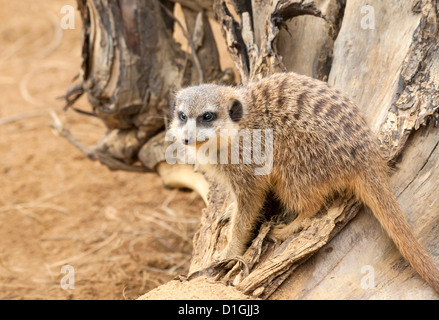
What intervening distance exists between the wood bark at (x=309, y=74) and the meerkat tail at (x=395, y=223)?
78 mm

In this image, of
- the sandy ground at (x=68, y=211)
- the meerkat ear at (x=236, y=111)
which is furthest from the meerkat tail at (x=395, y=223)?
the sandy ground at (x=68, y=211)

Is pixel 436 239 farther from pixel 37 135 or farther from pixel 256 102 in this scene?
pixel 37 135

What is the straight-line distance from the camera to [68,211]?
14.2 feet

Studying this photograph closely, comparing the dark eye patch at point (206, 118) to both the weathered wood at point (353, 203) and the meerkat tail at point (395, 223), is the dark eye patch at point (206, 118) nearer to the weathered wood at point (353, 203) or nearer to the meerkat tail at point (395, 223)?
the weathered wood at point (353, 203)

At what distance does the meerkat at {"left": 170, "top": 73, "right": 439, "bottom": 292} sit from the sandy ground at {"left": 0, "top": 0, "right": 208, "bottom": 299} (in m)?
0.84

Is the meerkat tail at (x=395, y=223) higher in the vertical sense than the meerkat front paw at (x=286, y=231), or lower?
higher

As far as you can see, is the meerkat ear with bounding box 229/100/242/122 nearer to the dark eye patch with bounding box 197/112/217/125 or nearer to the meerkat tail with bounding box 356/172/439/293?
the dark eye patch with bounding box 197/112/217/125

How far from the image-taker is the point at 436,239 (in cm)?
218

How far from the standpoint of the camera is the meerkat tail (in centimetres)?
195

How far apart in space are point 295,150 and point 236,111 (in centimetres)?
34

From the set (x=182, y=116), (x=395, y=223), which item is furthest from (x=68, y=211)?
(x=395, y=223)

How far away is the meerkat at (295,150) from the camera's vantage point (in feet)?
7.07

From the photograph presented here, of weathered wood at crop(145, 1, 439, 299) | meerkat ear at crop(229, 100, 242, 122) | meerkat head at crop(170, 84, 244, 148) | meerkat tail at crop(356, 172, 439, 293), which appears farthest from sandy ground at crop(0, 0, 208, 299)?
meerkat tail at crop(356, 172, 439, 293)

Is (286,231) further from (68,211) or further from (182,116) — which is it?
(68,211)
